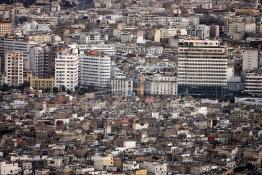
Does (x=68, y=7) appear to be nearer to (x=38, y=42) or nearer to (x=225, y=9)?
(x=225, y=9)

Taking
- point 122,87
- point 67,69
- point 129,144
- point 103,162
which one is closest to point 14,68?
point 67,69

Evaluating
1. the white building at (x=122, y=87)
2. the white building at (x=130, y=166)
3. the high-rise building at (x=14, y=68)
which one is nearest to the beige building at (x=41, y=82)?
the high-rise building at (x=14, y=68)

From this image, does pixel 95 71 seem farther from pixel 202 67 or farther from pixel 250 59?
pixel 250 59

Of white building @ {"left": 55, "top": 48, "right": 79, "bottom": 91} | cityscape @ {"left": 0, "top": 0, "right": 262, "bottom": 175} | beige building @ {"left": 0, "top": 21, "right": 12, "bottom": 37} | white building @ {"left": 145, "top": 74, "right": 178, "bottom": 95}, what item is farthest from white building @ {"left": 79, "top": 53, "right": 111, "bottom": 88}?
beige building @ {"left": 0, "top": 21, "right": 12, "bottom": 37}

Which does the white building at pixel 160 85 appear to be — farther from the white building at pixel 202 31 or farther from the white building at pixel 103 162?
the white building at pixel 202 31

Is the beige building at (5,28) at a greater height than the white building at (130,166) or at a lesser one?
greater
